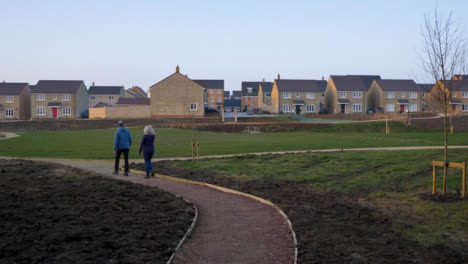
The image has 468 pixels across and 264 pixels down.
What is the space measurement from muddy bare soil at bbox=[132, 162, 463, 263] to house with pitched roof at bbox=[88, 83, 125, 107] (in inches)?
4310

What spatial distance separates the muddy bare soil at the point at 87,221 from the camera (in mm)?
7730

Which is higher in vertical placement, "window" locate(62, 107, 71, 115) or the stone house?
the stone house

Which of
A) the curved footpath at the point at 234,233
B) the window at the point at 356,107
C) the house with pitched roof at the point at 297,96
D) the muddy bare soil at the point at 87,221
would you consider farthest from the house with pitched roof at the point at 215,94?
the curved footpath at the point at 234,233

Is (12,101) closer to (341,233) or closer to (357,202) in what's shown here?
(357,202)

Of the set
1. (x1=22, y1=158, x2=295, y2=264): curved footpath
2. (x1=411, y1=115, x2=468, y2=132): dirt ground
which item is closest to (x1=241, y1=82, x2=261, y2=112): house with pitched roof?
(x1=411, y1=115, x2=468, y2=132): dirt ground

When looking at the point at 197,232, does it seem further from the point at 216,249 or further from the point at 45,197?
the point at 45,197

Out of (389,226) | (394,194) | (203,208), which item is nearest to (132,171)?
(203,208)

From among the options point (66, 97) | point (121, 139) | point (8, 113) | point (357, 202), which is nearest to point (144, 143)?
point (121, 139)

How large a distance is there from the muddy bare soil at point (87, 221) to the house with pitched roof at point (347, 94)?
8403cm

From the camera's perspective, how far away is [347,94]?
314 ft

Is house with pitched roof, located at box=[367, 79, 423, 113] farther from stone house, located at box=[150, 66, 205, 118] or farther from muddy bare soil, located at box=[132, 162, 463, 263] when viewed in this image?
muddy bare soil, located at box=[132, 162, 463, 263]

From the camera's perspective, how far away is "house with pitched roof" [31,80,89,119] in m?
89.4

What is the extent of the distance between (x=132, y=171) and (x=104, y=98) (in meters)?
104

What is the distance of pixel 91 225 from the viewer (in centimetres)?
955
